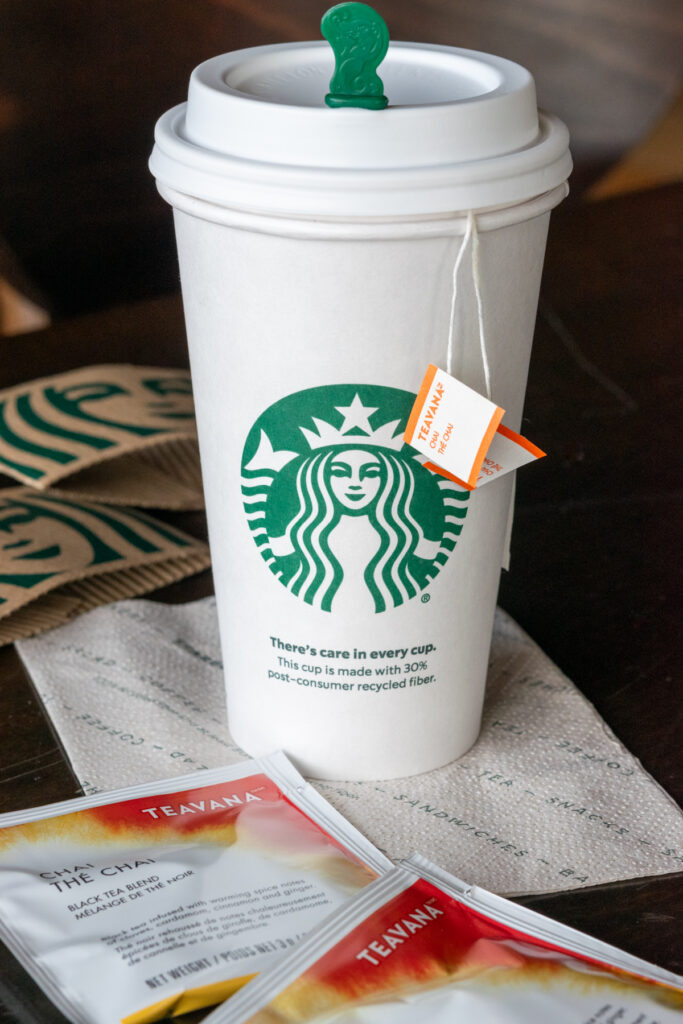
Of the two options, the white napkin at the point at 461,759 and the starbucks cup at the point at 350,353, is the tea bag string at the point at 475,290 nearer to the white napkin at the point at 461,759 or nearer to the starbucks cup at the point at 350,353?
the starbucks cup at the point at 350,353

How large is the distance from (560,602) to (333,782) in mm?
299

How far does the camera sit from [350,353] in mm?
616

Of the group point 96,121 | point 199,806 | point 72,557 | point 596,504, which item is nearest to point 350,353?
point 199,806

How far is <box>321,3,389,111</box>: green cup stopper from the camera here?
1.94 ft

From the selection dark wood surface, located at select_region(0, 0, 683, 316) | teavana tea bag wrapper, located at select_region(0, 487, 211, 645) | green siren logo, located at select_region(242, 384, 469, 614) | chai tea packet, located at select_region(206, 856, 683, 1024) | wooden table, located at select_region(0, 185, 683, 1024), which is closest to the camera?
chai tea packet, located at select_region(206, 856, 683, 1024)

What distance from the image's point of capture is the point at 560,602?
968 millimetres

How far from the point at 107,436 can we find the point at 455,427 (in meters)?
0.52

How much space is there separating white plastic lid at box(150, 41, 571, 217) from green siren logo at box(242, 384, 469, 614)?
0.11 m

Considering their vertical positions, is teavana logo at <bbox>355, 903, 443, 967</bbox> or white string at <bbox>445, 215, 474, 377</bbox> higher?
white string at <bbox>445, 215, 474, 377</bbox>

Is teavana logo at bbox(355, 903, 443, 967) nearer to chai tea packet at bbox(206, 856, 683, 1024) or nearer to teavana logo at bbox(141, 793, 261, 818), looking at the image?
chai tea packet at bbox(206, 856, 683, 1024)

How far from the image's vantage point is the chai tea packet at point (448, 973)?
53cm

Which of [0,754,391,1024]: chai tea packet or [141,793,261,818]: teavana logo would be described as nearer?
[0,754,391,1024]: chai tea packet

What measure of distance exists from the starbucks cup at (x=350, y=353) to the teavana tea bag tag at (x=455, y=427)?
0.7 inches

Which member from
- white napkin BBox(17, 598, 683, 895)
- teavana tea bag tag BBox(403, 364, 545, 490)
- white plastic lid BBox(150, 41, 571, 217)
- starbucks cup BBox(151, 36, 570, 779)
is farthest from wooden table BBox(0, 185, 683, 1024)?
white plastic lid BBox(150, 41, 571, 217)
